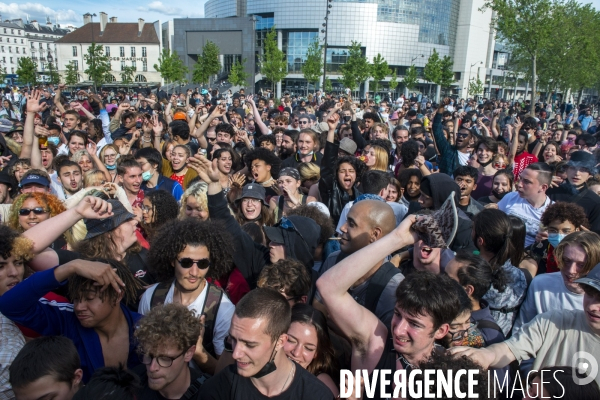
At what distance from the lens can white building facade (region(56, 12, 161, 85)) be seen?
81.6 metres

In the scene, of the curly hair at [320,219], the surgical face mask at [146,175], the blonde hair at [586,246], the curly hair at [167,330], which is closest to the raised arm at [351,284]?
the curly hair at [167,330]

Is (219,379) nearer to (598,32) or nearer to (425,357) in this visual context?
(425,357)

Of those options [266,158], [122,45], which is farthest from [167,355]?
[122,45]

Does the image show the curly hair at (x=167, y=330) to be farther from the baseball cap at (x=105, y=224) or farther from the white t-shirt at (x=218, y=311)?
the baseball cap at (x=105, y=224)

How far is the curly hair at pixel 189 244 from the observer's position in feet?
10.2

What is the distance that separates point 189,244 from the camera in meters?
3.08

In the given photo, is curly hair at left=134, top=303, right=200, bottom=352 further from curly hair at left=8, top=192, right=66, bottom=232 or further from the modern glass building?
the modern glass building

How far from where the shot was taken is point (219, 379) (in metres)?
2.15

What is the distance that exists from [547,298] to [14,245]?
367cm

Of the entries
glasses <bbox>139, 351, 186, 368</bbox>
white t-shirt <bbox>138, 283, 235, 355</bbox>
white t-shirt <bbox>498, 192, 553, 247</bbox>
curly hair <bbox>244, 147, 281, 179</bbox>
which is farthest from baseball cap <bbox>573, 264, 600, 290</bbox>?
curly hair <bbox>244, 147, 281, 179</bbox>

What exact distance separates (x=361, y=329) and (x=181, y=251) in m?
1.45

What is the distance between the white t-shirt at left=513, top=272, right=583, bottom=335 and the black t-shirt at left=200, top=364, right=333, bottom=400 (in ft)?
5.60

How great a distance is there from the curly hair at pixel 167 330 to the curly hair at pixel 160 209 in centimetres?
202

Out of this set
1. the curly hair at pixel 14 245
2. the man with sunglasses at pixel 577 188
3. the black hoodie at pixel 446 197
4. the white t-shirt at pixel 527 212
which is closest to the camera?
the curly hair at pixel 14 245
